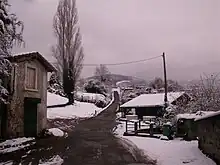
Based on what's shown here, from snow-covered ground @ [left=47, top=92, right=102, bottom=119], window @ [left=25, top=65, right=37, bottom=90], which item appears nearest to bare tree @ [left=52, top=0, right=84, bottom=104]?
snow-covered ground @ [left=47, top=92, right=102, bottom=119]

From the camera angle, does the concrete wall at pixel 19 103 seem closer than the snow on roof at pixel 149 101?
Yes

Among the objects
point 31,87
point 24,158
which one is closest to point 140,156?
point 24,158

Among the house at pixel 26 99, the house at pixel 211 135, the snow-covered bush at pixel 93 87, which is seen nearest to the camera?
the house at pixel 211 135

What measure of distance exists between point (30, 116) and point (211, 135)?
12.9m

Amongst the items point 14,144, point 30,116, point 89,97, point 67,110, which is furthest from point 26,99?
point 89,97

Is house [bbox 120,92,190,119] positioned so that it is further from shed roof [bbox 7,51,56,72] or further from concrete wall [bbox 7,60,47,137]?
concrete wall [bbox 7,60,47,137]

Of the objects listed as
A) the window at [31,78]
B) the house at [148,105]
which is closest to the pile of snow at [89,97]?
the house at [148,105]

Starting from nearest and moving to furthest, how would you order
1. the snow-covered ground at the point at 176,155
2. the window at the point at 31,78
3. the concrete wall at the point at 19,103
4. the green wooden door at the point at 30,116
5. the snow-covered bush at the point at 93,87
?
the snow-covered ground at the point at 176,155
the concrete wall at the point at 19,103
the green wooden door at the point at 30,116
the window at the point at 31,78
the snow-covered bush at the point at 93,87

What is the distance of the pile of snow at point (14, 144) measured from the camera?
14.3m

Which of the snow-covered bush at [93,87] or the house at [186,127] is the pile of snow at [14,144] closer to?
the house at [186,127]

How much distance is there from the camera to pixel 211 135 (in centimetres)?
1039

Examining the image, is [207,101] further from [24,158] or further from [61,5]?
[61,5]

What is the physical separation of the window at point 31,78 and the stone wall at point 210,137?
1191cm

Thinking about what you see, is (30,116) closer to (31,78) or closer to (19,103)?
(19,103)
